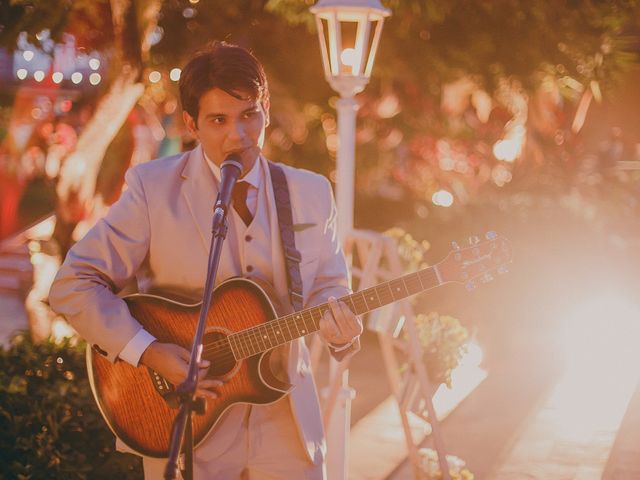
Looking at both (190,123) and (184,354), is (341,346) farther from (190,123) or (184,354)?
(190,123)

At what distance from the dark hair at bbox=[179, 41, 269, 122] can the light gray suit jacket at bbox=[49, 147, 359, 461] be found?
24 centimetres

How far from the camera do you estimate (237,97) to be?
3.24 metres

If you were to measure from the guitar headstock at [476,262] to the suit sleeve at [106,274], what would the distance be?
990 mm

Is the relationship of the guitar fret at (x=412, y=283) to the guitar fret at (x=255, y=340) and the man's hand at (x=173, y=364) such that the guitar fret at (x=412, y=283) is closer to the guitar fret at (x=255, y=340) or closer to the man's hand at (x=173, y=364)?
the guitar fret at (x=255, y=340)

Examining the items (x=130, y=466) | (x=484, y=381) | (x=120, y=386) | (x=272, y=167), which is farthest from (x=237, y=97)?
(x=484, y=381)

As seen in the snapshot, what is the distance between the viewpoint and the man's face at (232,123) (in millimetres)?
3234

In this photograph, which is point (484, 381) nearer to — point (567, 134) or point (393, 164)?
point (393, 164)

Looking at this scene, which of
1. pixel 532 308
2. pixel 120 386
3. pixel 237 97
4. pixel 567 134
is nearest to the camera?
pixel 237 97

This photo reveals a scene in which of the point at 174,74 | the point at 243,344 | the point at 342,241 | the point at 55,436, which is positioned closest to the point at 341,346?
the point at 243,344

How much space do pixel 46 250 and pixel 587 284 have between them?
6633 millimetres

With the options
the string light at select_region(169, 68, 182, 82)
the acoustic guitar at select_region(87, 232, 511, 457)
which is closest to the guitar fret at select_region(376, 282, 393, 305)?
the acoustic guitar at select_region(87, 232, 511, 457)

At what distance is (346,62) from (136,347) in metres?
3.52

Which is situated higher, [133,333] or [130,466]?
[133,333]

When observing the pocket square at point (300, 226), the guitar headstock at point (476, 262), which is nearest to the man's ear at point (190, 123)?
the pocket square at point (300, 226)
